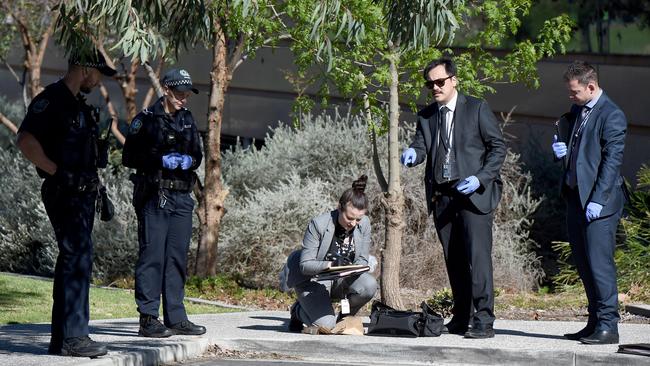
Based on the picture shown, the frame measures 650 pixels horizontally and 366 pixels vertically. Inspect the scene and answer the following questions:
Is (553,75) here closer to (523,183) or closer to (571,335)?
(523,183)

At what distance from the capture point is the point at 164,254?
8953mm

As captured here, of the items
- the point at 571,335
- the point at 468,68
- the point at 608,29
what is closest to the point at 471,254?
the point at 571,335

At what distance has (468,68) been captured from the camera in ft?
37.3

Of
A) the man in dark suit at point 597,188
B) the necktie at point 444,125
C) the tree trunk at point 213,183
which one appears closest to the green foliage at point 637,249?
the man in dark suit at point 597,188

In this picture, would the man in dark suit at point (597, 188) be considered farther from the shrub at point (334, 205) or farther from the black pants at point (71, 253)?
the shrub at point (334, 205)

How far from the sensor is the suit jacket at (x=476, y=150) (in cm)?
889

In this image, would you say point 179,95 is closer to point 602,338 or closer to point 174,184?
point 174,184

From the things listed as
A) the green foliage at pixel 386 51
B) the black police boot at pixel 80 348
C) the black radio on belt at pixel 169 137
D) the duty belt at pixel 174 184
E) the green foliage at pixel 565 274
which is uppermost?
the green foliage at pixel 386 51

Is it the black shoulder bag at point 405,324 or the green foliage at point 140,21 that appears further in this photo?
the black shoulder bag at point 405,324

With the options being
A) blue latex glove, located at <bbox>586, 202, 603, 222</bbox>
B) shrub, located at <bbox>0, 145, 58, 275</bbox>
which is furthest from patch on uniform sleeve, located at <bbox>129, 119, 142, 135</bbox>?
shrub, located at <bbox>0, 145, 58, 275</bbox>

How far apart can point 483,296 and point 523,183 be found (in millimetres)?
6177

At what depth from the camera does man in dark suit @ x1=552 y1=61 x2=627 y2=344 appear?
338 inches

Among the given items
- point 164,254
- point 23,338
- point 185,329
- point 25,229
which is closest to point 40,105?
point 164,254

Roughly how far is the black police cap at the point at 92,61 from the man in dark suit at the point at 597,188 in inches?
122
